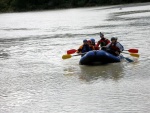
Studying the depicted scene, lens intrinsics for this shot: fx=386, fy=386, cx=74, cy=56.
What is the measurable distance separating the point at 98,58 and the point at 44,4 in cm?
5807

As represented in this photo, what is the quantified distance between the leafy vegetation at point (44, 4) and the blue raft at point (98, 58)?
49.5 meters

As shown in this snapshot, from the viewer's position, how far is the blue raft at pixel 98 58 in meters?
12.2

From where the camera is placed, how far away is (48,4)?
6831cm

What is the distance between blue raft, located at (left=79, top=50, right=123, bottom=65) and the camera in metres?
12.2

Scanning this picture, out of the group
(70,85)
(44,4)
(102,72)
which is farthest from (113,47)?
(44,4)

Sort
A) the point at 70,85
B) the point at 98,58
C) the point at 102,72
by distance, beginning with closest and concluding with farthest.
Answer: the point at 70,85, the point at 102,72, the point at 98,58

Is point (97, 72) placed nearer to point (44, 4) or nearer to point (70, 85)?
point (70, 85)

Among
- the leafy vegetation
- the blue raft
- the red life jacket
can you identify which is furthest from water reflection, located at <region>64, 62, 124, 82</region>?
the leafy vegetation

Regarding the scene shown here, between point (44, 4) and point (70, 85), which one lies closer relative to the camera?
point (70, 85)

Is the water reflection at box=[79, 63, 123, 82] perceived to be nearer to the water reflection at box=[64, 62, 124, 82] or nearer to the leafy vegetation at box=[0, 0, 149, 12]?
the water reflection at box=[64, 62, 124, 82]

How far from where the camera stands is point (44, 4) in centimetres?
6931

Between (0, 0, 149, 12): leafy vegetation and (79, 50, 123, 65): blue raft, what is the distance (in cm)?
4952

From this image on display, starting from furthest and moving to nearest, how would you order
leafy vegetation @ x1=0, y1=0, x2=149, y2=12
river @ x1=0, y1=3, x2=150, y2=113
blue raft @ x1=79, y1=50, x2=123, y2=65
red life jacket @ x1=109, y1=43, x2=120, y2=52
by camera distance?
leafy vegetation @ x1=0, y1=0, x2=149, y2=12, red life jacket @ x1=109, y1=43, x2=120, y2=52, blue raft @ x1=79, y1=50, x2=123, y2=65, river @ x1=0, y1=3, x2=150, y2=113

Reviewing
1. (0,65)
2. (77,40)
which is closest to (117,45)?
(0,65)
